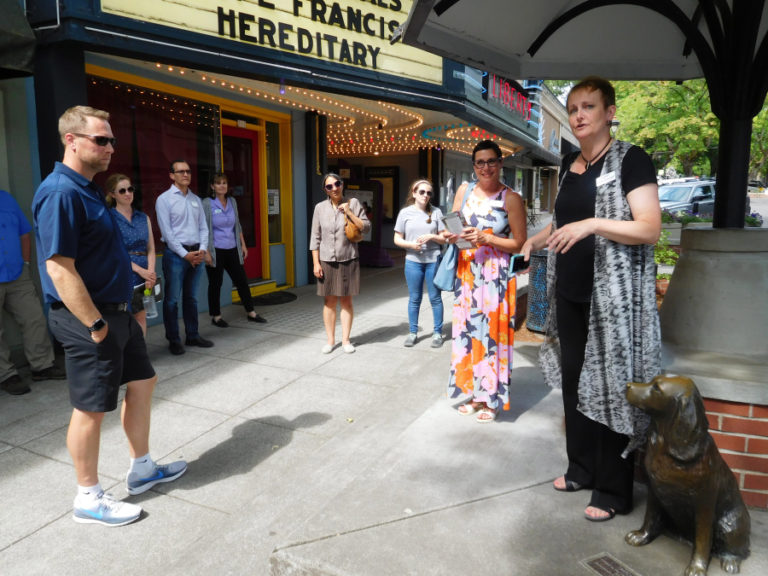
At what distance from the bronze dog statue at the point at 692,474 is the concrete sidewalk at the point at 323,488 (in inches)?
4.4

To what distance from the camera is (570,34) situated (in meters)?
3.96

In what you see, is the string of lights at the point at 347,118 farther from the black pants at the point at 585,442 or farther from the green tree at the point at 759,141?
the green tree at the point at 759,141

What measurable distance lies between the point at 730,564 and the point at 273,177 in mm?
8671

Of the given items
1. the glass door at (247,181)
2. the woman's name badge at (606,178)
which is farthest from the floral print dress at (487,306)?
the glass door at (247,181)

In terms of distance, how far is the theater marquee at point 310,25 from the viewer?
5.43 meters

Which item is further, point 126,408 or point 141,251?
point 141,251

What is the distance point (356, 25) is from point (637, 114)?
20298mm

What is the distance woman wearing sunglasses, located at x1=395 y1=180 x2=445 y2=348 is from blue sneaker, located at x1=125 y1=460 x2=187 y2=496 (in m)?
3.26

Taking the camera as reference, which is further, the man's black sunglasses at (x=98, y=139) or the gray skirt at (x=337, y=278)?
the gray skirt at (x=337, y=278)

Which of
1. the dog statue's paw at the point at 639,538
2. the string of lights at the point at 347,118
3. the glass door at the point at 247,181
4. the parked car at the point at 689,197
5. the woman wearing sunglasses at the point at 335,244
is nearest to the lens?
the dog statue's paw at the point at 639,538

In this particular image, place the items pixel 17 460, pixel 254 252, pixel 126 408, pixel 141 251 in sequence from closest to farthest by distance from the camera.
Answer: pixel 126 408 < pixel 17 460 < pixel 141 251 < pixel 254 252

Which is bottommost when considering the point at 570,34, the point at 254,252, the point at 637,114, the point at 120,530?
the point at 120,530

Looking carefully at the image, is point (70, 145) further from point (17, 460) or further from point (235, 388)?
point (235, 388)

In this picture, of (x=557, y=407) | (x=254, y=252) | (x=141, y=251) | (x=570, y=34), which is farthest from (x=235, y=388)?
(x=254, y=252)
